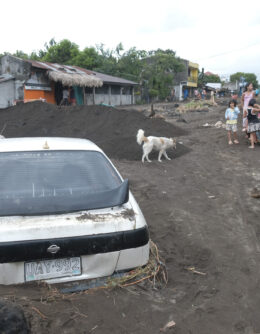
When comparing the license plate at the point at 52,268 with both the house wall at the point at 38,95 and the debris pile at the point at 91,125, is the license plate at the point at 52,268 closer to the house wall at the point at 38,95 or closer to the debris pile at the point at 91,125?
the debris pile at the point at 91,125

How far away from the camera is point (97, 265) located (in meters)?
2.42

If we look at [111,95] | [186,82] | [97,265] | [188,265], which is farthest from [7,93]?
[186,82]

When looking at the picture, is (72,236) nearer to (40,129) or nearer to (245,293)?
(245,293)

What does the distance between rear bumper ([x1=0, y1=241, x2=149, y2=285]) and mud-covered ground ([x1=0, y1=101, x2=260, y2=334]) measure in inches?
3.1

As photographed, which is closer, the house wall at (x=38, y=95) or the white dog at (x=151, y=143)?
the white dog at (x=151, y=143)

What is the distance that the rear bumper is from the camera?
2.22m

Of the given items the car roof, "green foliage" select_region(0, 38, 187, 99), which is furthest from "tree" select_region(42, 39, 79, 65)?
the car roof

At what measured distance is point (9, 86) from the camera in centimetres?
2023

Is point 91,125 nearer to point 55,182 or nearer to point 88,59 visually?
point 55,182

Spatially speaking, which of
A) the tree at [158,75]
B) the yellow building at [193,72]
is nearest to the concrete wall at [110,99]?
the tree at [158,75]

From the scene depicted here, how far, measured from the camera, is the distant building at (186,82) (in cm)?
4666

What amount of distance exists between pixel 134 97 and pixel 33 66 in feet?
54.7

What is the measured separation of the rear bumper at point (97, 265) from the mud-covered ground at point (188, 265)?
0.26 feet

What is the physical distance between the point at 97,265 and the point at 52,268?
0.34 metres
